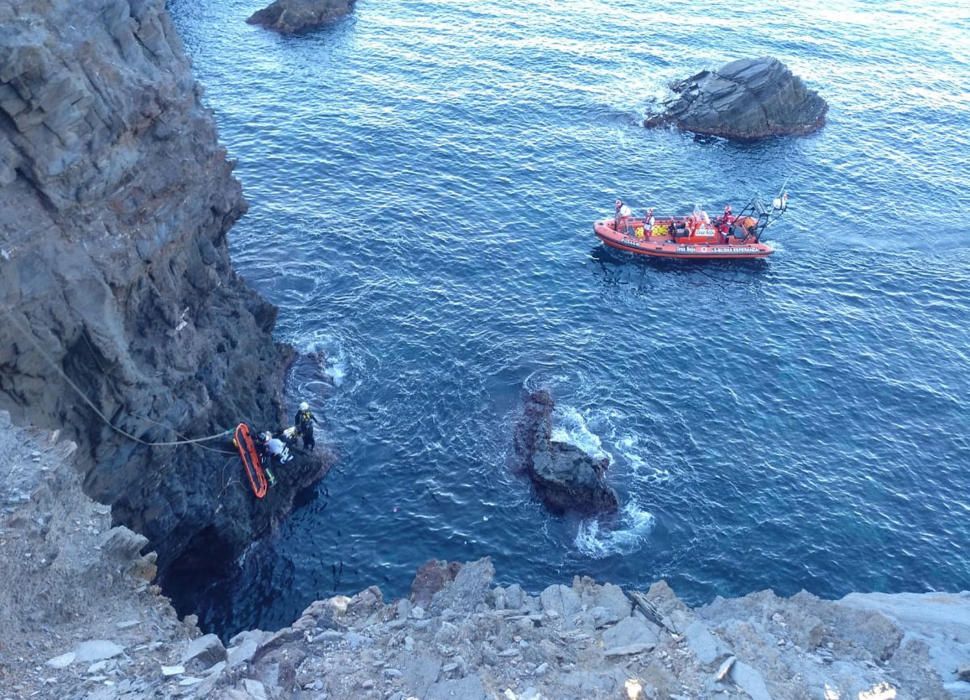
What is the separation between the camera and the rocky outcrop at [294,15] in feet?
253

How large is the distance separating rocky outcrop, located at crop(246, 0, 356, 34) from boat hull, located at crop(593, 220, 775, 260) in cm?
3877

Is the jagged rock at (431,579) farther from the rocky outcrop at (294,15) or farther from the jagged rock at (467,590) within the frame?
the rocky outcrop at (294,15)

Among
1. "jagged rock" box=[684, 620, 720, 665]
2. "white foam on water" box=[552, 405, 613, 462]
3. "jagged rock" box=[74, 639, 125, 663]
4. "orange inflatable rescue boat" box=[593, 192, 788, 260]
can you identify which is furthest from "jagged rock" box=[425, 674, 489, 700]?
"orange inflatable rescue boat" box=[593, 192, 788, 260]

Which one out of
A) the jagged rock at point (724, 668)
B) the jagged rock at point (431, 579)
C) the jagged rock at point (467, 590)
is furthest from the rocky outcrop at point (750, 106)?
the jagged rock at point (724, 668)

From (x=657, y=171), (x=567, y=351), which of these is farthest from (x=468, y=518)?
(x=657, y=171)

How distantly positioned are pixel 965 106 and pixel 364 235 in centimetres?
5564

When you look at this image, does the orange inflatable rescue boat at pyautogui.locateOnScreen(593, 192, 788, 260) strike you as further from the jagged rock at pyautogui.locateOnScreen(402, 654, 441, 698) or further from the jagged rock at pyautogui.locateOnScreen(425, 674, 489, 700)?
the jagged rock at pyautogui.locateOnScreen(425, 674, 489, 700)

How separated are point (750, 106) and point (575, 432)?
4020cm

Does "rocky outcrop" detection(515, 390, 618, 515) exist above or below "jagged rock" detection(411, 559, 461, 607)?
below

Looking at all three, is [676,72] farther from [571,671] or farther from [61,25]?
[571,671]

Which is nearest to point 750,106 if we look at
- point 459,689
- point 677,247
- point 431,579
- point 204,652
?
point 677,247

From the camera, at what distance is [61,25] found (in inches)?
1025

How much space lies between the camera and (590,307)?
49375 mm

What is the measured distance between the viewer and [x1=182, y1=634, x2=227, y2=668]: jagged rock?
18.8 meters
